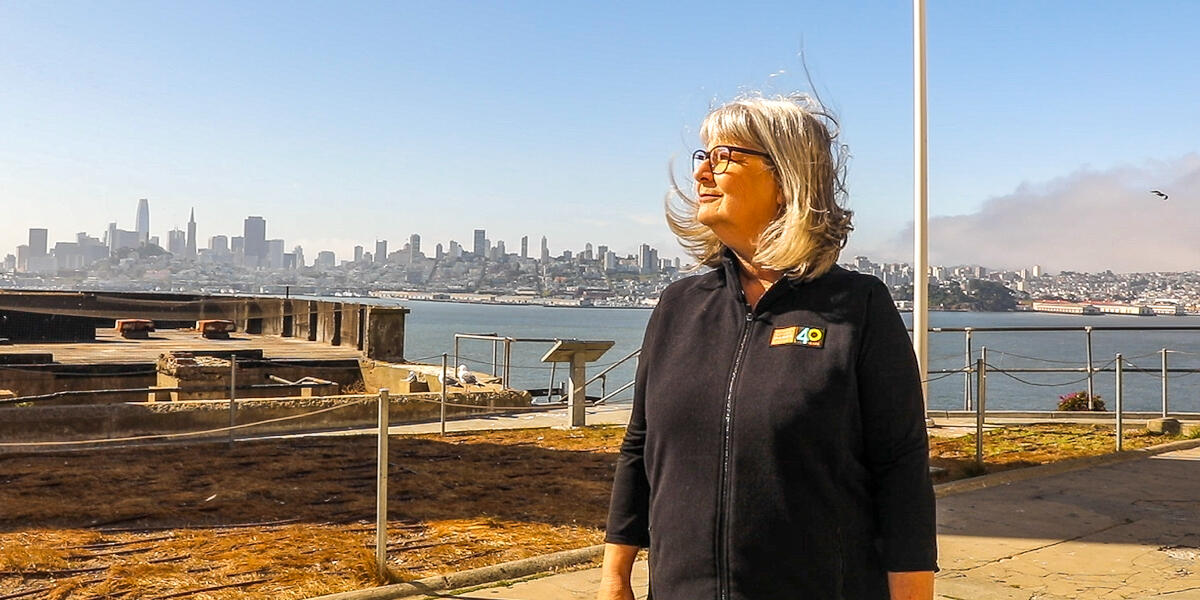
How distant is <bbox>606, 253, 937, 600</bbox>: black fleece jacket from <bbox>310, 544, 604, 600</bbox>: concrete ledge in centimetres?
323

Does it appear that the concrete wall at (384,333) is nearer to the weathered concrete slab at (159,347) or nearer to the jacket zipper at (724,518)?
the weathered concrete slab at (159,347)

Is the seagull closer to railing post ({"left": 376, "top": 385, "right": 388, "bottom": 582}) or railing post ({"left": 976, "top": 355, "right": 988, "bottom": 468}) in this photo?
railing post ({"left": 976, "top": 355, "right": 988, "bottom": 468})

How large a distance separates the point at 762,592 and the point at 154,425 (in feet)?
34.3

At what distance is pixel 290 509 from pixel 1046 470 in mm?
6529

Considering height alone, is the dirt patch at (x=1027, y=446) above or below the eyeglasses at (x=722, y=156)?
below

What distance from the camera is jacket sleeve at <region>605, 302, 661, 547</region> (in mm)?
2199

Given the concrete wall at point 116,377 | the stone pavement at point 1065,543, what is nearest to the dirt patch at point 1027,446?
the stone pavement at point 1065,543

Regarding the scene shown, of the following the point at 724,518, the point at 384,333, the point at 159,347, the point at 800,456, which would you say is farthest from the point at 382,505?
the point at 159,347

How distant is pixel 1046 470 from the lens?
8.86 metres

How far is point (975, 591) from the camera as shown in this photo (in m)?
5.17

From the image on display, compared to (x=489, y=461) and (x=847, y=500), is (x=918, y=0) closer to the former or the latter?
(x=489, y=461)

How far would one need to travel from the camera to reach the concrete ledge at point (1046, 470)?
8.02 metres

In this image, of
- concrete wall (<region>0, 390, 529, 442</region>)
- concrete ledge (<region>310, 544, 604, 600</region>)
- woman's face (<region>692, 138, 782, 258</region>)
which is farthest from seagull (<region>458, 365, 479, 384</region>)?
woman's face (<region>692, 138, 782, 258</region>)

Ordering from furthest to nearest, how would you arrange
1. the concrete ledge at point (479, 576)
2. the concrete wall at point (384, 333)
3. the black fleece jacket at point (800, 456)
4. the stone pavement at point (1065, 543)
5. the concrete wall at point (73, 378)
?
the concrete wall at point (384, 333), the concrete wall at point (73, 378), the stone pavement at point (1065, 543), the concrete ledge at point (479, 576), the black fleece jacket at point (800, 456)
